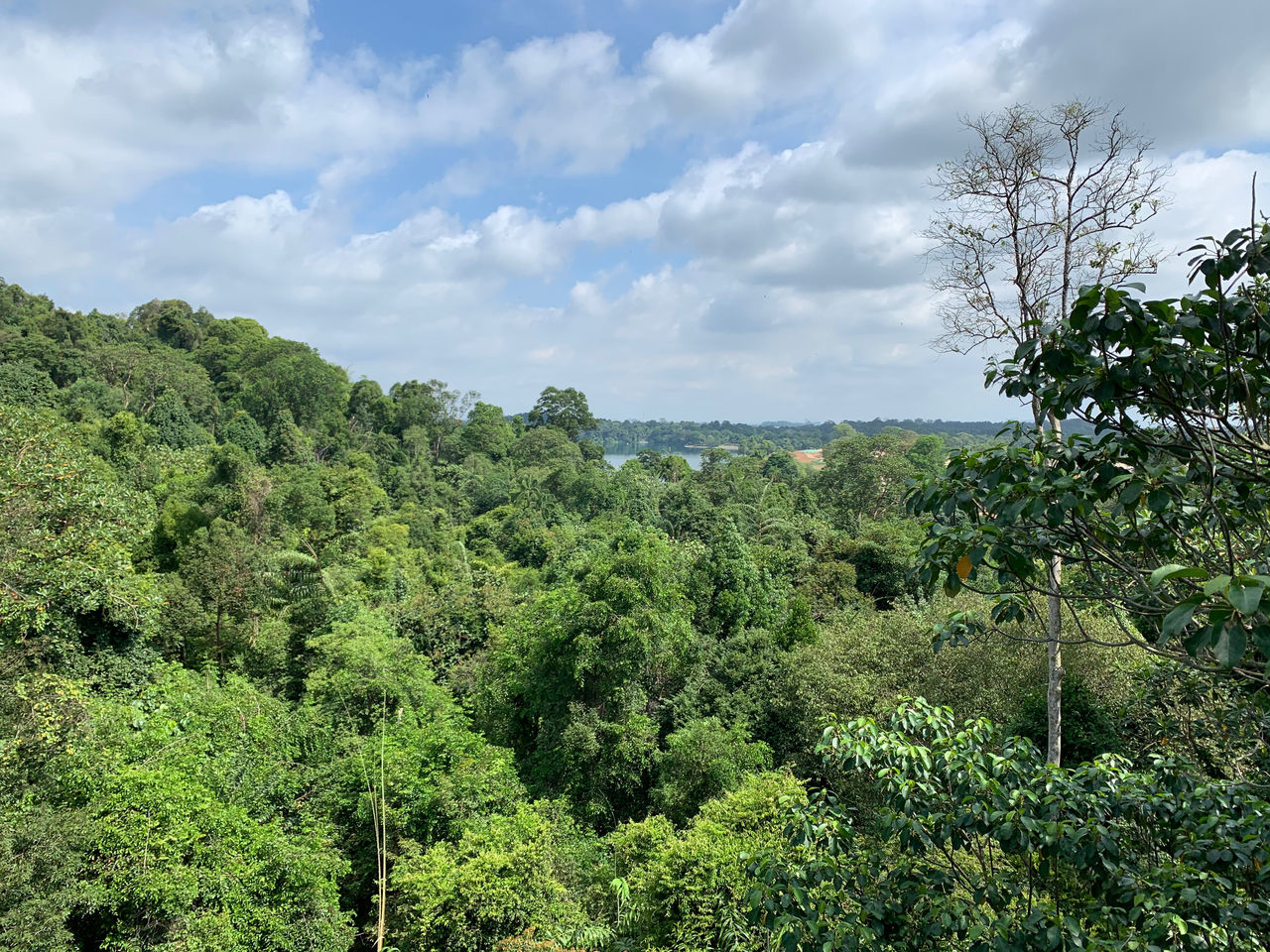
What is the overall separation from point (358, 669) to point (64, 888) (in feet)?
23.1

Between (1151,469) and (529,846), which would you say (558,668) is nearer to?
(529,846)

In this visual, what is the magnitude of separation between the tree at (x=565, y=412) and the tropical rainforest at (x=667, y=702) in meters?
25.8

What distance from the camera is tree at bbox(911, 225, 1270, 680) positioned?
2188 millimetres

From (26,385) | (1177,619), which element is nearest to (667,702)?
(1177,619)

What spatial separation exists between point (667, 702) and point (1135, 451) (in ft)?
40.2

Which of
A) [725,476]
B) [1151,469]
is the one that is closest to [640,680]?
[1151,469]

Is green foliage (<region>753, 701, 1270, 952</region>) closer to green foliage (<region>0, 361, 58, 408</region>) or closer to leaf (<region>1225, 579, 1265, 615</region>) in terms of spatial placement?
leaf (<region>1225, 579, 1265, 615</region>)

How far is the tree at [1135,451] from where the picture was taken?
219 centimetres

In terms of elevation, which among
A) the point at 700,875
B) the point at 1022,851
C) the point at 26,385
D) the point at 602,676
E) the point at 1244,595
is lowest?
the point at 700,875

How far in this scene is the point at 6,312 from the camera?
39.4 meters

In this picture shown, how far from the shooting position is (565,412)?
2172 inches

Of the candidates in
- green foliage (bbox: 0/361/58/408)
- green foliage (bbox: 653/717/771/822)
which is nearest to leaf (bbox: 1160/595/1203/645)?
green foliage (bbox: 653/717/771/822)

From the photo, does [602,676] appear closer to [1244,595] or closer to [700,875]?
[700,875]

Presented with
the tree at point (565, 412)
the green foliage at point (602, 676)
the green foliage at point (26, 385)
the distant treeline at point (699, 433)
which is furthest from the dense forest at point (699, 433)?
the green foliage at point (602, 676)
